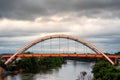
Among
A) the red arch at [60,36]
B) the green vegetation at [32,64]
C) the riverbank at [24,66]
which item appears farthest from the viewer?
the green vegetation at [32,64]

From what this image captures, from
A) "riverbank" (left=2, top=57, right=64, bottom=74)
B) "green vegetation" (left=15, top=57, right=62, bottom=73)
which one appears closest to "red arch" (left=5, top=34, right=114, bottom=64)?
"riverbank" (left=2, top=57, right=64, bottom=74)

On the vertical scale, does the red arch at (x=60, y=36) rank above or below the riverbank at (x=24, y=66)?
above

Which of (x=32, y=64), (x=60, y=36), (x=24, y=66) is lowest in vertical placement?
(x=24, y=66)

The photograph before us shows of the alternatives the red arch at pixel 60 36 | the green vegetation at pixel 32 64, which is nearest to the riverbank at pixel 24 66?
the green vegetation at pixel 32 64

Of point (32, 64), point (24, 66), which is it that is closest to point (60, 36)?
point (24, 66)

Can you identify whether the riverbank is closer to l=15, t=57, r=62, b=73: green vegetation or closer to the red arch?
l=15, t=57, r=62, b=73: green vegetation

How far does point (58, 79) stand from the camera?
196 feet

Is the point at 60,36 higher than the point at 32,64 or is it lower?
higher

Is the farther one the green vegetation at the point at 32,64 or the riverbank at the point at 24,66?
the green vegetation at the point at 32,64

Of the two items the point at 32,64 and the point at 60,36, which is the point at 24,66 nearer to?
the point at 32,64

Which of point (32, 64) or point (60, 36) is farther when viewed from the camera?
point (32, 64)

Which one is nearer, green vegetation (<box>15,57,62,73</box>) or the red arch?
the red arch

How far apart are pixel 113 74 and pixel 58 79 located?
19549mm

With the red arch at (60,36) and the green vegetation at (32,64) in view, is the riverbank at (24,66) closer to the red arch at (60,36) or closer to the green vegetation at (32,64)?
the green vegetation at (32,64)
